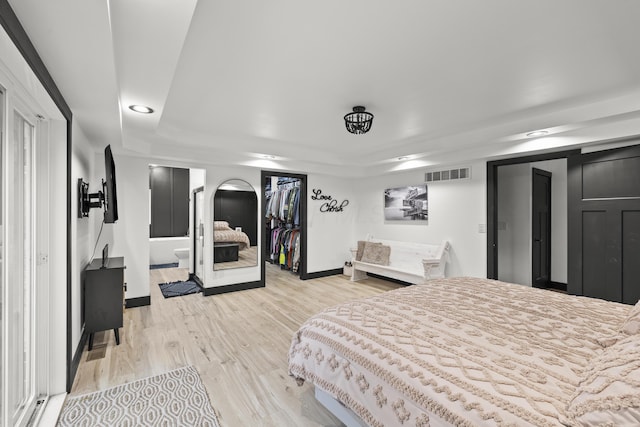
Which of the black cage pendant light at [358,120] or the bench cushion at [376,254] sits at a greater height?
the black cage pendant light at [358,120]

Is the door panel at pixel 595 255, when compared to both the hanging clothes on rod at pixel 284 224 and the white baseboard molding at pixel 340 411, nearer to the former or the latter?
the white baseboard molding at pixel 340 411

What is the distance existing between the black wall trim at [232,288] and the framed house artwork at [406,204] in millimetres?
2659

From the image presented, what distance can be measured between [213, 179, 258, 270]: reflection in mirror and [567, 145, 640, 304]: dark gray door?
14.3 ft

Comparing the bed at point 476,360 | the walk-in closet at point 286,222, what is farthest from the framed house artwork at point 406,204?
the bed at point 476,360

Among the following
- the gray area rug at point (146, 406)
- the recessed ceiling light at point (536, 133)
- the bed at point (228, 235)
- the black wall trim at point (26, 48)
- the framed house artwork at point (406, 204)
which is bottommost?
the gray area rug at point (146, 406)

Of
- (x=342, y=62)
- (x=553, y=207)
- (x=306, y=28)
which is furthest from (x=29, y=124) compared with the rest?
(x=553, y=207)

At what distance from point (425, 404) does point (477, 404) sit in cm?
20

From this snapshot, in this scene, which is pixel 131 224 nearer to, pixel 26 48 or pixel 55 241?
pixel 55 241

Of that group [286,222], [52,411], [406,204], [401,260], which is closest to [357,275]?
[401,260]

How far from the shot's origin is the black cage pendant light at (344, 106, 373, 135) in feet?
9.78

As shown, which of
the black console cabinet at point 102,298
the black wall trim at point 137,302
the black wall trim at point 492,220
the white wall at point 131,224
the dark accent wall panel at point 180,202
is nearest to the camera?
the black console cabinet at point 102,298

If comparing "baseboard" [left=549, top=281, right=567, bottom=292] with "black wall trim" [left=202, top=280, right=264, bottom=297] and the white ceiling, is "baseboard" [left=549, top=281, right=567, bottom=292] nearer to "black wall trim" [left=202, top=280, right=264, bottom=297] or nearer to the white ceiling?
the white ceiling

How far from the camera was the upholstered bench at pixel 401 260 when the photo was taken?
4609 millimetres

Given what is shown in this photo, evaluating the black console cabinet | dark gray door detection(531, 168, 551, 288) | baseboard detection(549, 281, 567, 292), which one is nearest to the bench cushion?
dark gray door detection(531, 168, 551, 288)
